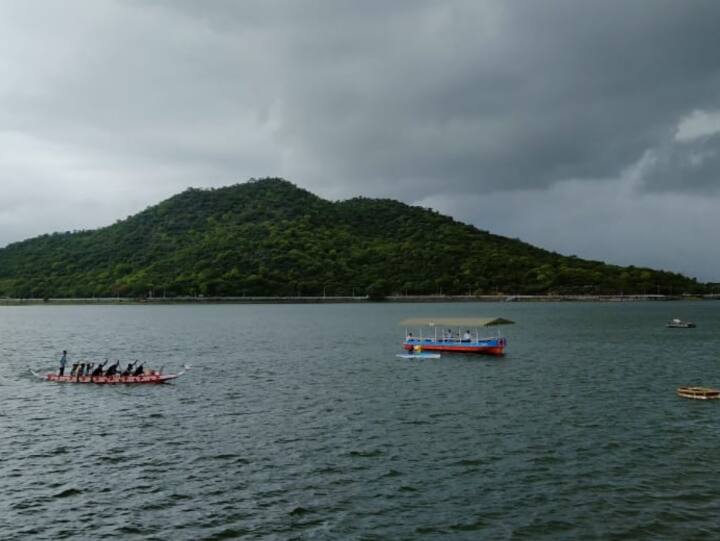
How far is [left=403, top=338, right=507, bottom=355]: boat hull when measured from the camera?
9400 cm

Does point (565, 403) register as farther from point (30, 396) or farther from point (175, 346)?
point (175, 346)

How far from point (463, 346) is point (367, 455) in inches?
2357

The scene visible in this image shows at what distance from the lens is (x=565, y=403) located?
5428cm

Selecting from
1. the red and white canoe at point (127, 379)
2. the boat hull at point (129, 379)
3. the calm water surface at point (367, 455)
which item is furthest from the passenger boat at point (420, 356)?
the boat hull at point (129, 379)

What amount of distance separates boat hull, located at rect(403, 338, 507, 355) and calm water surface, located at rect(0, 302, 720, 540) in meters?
15.6

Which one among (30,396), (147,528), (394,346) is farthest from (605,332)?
(147,528)

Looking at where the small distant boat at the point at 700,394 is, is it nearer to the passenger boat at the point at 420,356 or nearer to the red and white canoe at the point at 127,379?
the passenger boat at the point at 420,356

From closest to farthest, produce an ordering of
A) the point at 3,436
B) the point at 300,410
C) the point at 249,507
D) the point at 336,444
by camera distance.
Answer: the point at 249,507, the point at 336,444, the point at 3,436, the point at 300,410

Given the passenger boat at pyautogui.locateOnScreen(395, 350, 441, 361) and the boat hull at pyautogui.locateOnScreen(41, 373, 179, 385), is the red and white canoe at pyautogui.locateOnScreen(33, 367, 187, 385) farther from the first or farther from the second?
the passenger boat at pyautogui.locateOnScreen(395, 350, 441, 361)

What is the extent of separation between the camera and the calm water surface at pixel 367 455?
28.1 metres

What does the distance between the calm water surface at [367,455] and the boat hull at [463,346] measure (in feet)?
51.3

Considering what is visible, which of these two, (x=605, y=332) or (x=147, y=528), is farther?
(x=605, y=332)

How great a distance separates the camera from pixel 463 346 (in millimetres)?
96312

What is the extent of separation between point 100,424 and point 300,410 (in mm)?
15522
